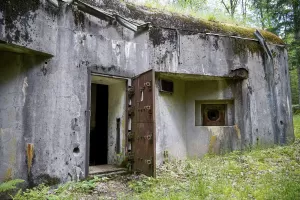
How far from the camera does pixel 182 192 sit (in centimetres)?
369

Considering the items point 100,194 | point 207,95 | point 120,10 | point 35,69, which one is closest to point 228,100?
point 207,95

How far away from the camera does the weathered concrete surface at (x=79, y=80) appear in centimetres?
385

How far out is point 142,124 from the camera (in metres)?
4.63

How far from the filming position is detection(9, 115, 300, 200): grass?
350 cm

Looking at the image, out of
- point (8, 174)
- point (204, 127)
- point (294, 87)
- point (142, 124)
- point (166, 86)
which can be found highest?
point (294, 87)

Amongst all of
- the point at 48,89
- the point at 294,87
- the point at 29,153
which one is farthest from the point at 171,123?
the point at 294,87

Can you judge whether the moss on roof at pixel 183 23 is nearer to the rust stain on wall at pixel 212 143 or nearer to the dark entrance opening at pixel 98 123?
the dark entrance opening at pixel 98 123

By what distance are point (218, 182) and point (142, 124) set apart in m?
1.62

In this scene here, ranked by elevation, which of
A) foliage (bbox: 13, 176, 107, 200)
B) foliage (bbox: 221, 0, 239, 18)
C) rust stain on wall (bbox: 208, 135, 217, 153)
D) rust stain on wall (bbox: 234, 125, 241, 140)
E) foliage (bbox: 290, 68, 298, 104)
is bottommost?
foliage (bbox: 13, 176, 107, 200)

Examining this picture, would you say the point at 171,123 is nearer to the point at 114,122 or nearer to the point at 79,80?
the point at 114,122

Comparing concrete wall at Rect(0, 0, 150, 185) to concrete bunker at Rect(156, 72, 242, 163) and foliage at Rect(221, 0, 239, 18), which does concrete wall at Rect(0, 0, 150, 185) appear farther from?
foliage at Rect(221, 0, 239, 18)

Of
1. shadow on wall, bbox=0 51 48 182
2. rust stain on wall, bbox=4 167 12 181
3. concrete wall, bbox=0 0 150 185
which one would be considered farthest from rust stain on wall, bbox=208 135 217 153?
rust stain on wall, bbox=4 167 12 181

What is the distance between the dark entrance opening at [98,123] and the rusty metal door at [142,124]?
1.75m

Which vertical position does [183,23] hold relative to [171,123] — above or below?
above
